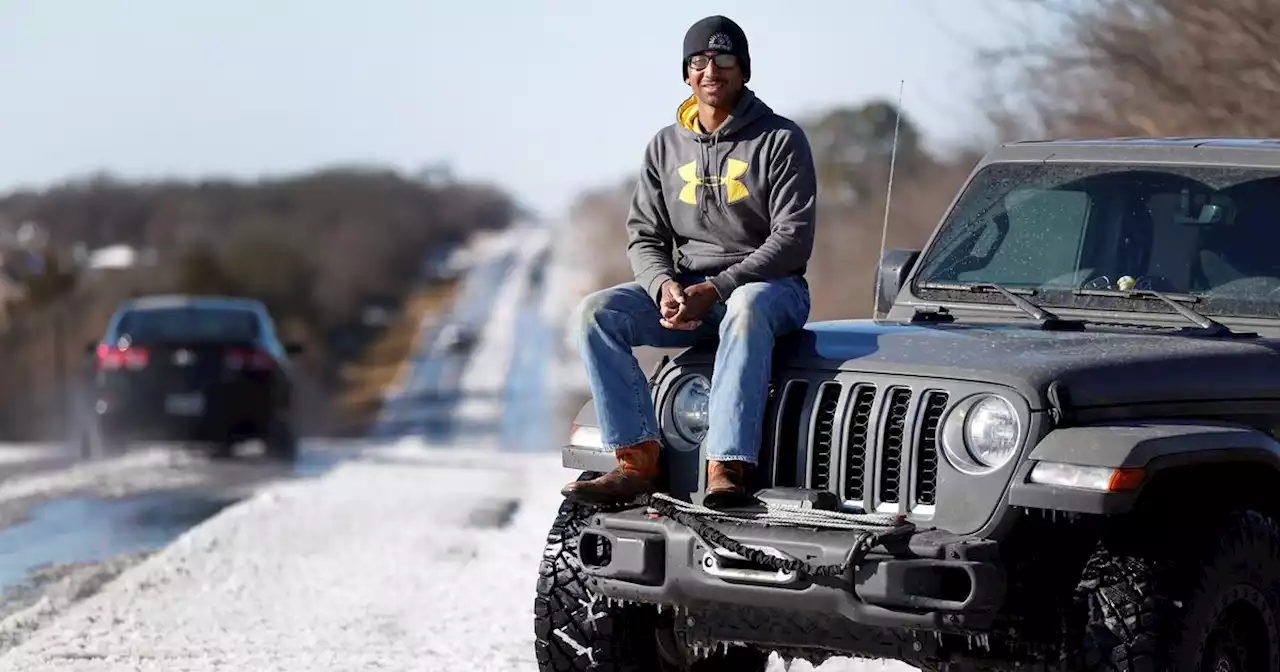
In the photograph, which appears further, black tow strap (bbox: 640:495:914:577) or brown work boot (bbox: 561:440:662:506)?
brown work boot (bbox: 561:440:662:506)

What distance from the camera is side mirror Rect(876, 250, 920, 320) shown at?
8.13 meters

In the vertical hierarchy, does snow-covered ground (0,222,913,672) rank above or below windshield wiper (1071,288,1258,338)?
below

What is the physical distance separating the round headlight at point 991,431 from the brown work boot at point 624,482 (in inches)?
41.6

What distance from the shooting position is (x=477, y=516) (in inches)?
584

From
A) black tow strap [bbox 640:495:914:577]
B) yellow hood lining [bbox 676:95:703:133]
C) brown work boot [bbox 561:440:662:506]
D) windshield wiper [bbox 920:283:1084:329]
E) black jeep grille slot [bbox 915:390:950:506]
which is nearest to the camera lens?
black tow strap [bbox 640:495:914:577]

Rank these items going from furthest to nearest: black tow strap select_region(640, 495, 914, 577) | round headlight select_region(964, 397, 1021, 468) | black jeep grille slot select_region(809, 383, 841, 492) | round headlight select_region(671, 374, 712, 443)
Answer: round headlight select_region(671, 374, 712, 443), black jeep grille slot select_region(809, 383, 841, 492), round headlight select_region(964, 397, 1021, 468), black tow strap select_region(640, 495, 914, 577)

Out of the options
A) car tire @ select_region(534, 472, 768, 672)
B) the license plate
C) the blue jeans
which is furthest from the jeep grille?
the license plate

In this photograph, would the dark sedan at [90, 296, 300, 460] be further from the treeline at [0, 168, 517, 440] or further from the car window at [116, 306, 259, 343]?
the treeline at [0, 168, 517, 440]

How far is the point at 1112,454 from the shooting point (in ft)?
20.0

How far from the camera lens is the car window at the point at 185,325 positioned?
23094 mm

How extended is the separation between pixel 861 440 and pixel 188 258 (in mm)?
81728

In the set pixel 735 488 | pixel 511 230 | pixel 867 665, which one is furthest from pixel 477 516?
pixel 511 230

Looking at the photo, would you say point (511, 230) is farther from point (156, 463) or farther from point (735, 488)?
point (735, 488)

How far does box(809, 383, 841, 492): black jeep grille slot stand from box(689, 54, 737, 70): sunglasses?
53.9 inches
